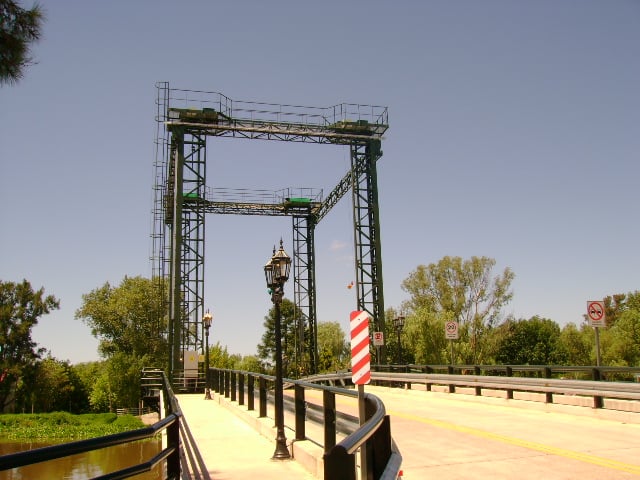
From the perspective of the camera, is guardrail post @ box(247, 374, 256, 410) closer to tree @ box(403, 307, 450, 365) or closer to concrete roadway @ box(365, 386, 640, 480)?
concrete roadway @ box(365, 386, 640, 480)

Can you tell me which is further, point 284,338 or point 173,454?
point 284,338

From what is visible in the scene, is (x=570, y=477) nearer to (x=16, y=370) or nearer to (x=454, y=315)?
(x=454, y=315)

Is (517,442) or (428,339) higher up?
(428,339)

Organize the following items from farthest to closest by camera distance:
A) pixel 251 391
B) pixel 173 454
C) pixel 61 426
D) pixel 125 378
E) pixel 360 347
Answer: pixel 125 378
pixel 61 426
pixel 251 391
pixel 360 347
pixel 173 454

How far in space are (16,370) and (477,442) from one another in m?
68.0

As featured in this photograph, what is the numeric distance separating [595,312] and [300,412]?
29.4ft

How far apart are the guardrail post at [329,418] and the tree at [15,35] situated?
5.91 m

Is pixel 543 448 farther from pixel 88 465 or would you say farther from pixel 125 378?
pixel 125 378

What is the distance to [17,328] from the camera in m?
72.8

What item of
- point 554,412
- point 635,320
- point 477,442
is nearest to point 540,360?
point 635,320

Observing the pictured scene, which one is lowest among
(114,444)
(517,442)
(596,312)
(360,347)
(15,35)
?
(517,442)

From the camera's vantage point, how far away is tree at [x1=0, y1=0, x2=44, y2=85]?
7.34m

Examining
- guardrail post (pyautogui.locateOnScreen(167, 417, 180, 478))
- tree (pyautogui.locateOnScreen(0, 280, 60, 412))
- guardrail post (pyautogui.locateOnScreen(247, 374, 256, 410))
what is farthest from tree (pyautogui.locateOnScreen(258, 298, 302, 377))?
guardrail post (pyautogui.locateOnScreen(167, 417, 180, 478))

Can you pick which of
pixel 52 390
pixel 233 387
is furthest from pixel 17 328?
pixel 233 387
